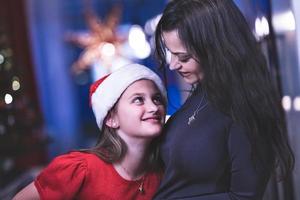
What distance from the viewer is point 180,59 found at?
4.29 feet

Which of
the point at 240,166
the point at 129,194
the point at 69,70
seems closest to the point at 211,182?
the point at 240,166

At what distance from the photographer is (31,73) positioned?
4.90 m

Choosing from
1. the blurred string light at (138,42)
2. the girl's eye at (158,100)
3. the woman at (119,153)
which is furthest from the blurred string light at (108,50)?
the girl's eye at (158,100)

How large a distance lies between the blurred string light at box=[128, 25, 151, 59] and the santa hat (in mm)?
3605

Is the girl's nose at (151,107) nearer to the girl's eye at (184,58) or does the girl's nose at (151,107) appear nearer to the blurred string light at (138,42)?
the girl's eye at (184,58)

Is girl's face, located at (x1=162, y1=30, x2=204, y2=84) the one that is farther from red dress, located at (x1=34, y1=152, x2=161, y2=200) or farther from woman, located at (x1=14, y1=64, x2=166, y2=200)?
red dress, located at (x1=34, y1=152, x2=161, y2=200)

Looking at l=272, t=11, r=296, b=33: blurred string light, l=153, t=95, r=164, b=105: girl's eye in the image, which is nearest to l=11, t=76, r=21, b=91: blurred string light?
l=153, t=95, r=164, b=105: girl's eye

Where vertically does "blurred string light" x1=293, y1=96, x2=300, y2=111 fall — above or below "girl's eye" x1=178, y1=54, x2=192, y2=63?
below

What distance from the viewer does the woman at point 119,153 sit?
143 cm

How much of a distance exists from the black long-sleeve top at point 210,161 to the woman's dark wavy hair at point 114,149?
15cm

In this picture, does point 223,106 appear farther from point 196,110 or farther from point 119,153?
point 119,153

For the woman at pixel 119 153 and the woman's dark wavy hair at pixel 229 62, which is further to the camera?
the woman at pixel 119 153

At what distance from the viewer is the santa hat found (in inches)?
58.7

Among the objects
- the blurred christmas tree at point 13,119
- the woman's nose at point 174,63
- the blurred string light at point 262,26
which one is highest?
the blurred string light at point 262,26
